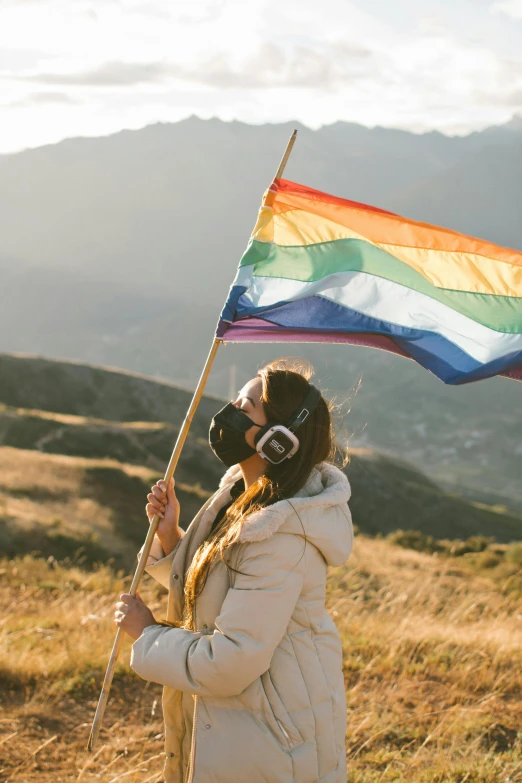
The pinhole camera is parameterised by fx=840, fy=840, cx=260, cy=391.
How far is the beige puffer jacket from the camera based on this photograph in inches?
120

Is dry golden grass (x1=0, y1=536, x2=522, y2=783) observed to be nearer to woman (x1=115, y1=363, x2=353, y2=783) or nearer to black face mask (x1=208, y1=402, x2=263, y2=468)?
woman (x1=115, y1=363, x2=353, y2=783)

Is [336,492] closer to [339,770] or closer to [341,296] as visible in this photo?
[339,770]

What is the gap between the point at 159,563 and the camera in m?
3.82

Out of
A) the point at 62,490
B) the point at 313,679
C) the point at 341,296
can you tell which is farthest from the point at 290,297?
the point at 62,490

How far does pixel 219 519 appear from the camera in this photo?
363 cm

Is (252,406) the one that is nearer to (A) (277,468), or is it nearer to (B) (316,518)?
(A) (277,468)

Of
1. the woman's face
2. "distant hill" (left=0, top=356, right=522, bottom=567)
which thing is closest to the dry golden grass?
"distant hill" (left=0, top=356, right=522, bottom=567)

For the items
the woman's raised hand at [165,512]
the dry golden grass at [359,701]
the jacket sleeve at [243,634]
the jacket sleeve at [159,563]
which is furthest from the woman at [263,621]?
the dry golden grass at [359,701]

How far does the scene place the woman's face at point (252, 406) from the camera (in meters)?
3.45

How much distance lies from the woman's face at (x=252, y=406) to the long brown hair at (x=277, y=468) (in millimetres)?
31

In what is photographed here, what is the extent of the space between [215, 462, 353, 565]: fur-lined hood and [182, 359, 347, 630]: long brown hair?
8cm

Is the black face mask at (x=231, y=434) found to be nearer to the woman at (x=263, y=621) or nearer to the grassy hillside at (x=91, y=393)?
the woman at (x=263, y=621)

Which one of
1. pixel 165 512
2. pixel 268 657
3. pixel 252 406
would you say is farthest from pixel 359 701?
pixel 252 406

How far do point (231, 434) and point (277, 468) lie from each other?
238mm
